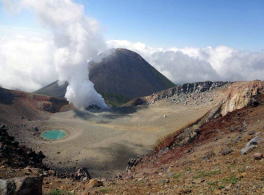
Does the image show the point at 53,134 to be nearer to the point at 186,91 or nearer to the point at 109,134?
Answer: the point at 109,134

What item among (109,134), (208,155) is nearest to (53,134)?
(109,134)

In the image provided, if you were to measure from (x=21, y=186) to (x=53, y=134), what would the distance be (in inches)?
2817

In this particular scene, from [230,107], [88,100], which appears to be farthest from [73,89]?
[230,107]

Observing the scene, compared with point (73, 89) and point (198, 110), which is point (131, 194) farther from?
point (73, 89)

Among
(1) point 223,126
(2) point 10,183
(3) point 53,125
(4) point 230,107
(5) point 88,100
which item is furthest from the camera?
(5) point 88,100

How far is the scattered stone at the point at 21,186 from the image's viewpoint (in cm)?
1269

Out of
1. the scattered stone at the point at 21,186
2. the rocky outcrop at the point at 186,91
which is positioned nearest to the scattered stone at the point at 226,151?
the scattered stone at the point at 21,186

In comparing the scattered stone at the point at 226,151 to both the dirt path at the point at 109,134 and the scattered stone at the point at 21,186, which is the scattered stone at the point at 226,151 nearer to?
the scattered stone at the point at 21,186

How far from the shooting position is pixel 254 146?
22125 mm

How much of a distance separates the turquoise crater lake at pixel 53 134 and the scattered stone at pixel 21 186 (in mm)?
64244

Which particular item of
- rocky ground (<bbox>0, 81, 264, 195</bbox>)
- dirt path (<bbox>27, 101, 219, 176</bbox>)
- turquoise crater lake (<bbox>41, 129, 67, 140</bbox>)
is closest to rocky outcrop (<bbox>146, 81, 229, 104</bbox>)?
dirt path (<bbox>27, 101, 219, 176</bbox>)

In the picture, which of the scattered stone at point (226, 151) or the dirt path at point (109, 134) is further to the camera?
the dirt path at point (109, 134)

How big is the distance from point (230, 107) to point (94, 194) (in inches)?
1755

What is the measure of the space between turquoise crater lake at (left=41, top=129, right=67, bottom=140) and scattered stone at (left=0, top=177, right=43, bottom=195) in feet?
211
